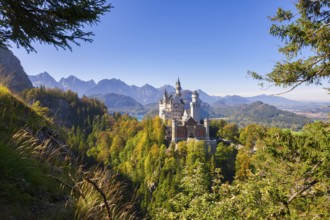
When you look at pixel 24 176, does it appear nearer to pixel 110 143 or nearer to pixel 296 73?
pixel 296 73

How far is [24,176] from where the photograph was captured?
374 cm

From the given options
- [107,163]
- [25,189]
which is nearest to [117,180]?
[107,163]

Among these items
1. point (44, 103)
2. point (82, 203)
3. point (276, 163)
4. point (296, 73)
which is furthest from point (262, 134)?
point (44, 103)

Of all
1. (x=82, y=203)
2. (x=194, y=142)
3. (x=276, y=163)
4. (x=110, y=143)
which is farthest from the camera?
(x=110, y=143)

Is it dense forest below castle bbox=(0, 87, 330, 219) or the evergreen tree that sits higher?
the evergreen tree

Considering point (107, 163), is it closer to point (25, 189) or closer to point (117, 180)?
point (117, 180)

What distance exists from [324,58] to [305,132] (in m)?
2.35

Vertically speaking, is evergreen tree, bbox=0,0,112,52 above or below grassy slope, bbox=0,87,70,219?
above

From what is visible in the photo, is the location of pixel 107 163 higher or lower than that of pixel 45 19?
lower

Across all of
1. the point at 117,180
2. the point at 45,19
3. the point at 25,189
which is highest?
the point at 45,19

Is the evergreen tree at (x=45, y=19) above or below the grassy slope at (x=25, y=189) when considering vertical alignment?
above

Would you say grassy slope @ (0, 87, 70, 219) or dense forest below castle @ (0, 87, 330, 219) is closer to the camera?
grassy slope @ (0, 87, 70, 219)

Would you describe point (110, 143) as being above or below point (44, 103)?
below

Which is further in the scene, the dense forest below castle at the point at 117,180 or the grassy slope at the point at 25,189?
the dense forest below castle at the point at 117,180
